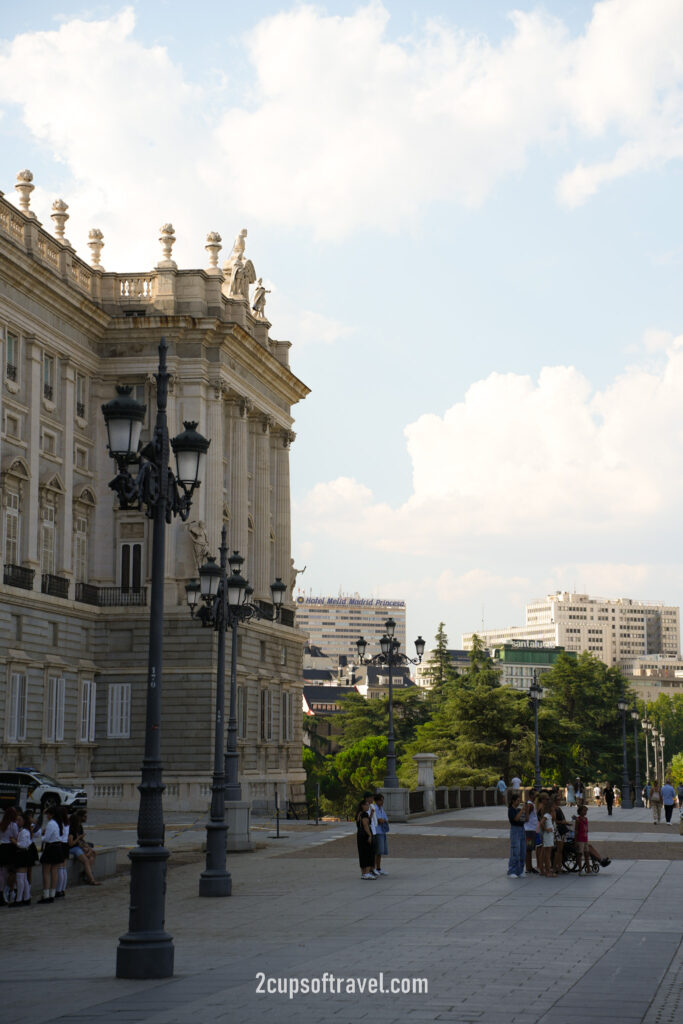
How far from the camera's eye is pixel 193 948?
17.5 metres

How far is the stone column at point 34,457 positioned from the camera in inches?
2015

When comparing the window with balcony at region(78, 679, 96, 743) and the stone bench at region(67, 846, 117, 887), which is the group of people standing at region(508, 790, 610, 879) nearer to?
the stone bench at region(67, 846, 117, 887)

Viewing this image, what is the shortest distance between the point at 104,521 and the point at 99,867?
3067cm

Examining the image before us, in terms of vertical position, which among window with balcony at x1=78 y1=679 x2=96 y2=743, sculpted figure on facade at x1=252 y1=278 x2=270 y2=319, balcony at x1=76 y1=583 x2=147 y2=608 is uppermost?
sculpted figure on facade at x1=252 y1=278 x2=270 y2=319

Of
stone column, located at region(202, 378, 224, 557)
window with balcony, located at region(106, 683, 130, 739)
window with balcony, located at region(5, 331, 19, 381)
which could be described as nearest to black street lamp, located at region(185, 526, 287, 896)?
window with balcony, located at region(5, 331, 19, 381)

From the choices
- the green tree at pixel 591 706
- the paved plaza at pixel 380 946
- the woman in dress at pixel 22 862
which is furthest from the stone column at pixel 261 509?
the green tree at pixel 591 706

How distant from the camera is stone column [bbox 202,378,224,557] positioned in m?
58.5

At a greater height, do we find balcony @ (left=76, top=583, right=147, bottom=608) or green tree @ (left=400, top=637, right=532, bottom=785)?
balcony @ (left=76, top=583, right=147, bottom=608)

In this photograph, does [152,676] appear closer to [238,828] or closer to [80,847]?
[80,847]

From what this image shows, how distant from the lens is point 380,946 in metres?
17.1

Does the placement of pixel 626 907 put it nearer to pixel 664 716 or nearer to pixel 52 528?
pixel 52 528

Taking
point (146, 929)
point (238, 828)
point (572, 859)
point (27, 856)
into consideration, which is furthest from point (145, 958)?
point (238, 828)

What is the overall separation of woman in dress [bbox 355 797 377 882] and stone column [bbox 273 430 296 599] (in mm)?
40771

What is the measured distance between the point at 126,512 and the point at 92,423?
13.0ft
